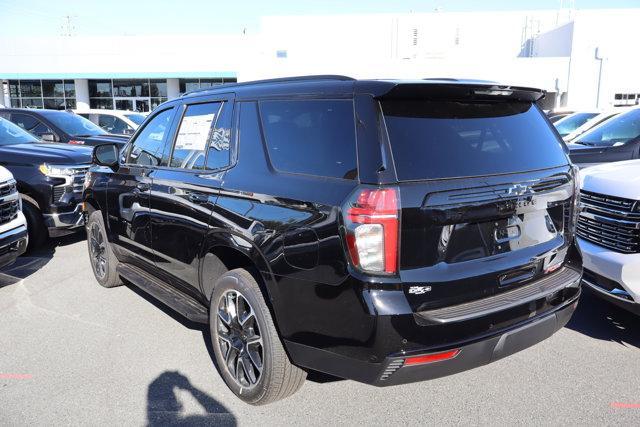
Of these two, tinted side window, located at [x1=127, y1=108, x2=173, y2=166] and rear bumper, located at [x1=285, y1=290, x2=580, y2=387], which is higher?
tinted side window, located at [x1=127, y1=108, x2=173, y2=166]

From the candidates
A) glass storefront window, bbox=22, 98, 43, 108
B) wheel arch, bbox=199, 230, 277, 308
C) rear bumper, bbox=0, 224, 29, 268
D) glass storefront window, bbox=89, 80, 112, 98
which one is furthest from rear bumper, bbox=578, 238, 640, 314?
glass storefront window, bbox=22, 98, 43, 108

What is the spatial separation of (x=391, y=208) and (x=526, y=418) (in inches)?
65.4

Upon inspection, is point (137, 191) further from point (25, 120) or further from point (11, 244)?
point (25, 120)

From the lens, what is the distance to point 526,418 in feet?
9.91

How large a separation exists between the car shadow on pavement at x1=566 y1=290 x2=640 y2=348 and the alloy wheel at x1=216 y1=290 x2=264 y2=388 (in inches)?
111

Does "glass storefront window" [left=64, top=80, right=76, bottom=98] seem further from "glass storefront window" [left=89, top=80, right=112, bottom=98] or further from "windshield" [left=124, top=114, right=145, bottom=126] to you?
"windshield" [left=124, top=114, right=145, bottom=126]

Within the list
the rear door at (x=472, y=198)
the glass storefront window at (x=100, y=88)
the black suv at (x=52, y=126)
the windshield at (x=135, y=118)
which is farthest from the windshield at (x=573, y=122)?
the glass storefront window at (x=100, y=88)

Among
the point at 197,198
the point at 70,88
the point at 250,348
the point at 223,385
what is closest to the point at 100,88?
the point at 70,88

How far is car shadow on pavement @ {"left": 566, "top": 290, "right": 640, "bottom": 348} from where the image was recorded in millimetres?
4109

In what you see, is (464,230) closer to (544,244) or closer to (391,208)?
(391,208)

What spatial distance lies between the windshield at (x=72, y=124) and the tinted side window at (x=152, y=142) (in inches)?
263

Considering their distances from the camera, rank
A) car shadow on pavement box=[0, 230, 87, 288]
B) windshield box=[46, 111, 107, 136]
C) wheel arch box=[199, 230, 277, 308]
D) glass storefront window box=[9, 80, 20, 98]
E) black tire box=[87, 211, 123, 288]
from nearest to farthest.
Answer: wheel arch box=[199, 230, 277, 308] < black tire box=[87, 211, 123, 288] < car shadow on pavement box=[0, 230, 87, 288] < windshield box=[46, 111, 107, 136] < glass storefront window box=[9, 80, 20, 98]

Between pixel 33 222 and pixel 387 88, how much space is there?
5736 mm

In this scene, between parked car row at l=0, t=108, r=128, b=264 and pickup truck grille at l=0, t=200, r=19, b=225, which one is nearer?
pickup truck grille at l=0, t=200, r=19, b=225
